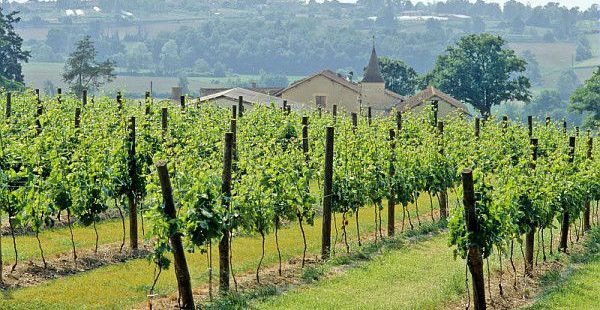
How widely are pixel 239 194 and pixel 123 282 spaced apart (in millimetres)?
2551

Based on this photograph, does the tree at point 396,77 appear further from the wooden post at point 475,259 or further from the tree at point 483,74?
the wooden post at point 475,259

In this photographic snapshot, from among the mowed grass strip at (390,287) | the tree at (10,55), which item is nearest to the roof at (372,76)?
the tree at (10,55)

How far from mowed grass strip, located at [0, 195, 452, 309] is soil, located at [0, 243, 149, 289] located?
0.30 meters

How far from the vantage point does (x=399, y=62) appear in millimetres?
110375

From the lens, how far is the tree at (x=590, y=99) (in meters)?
A: 82.8

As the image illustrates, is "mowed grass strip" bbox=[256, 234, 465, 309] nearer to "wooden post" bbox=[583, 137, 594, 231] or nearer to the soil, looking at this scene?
the soil

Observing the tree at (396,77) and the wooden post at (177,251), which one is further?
the tree at (396,77)

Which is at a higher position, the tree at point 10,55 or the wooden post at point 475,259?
the tree at point 10,55

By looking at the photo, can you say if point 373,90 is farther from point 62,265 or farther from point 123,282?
point 123,282

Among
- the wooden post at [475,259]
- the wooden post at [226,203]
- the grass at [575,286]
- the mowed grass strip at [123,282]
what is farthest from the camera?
the grass at [575,286]

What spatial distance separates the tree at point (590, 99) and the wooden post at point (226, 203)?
67.7 m

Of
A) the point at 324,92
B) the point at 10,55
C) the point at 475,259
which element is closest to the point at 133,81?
the point at 10,55

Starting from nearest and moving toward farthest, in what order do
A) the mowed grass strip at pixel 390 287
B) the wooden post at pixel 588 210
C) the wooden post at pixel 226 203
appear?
the mowed grass strip at pixel 390 287
the wooden post at pixel 226 203
the wooden post at pixel 588 210

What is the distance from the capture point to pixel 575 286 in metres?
19.4
